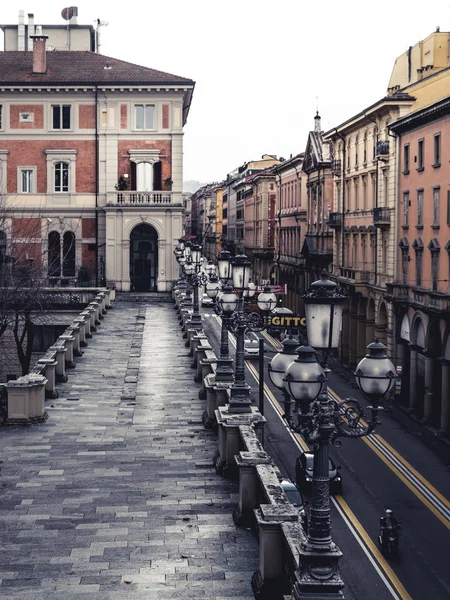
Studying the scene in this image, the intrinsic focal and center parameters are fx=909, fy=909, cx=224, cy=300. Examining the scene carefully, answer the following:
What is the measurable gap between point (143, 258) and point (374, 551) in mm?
40291

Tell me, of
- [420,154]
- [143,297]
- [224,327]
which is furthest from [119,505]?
[143,297]

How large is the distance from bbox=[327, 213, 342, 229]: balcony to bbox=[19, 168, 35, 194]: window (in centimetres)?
2045

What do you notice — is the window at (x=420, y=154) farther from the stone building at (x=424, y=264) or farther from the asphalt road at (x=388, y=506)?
the asphalt road at (x=388, y=506)

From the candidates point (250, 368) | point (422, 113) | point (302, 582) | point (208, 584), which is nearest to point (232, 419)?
point (208, 584)

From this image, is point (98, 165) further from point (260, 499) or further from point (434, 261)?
point (260, 499)

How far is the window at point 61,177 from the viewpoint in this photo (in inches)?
2413

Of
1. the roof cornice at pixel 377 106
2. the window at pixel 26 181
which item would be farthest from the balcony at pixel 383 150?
the window at pixel 26 181

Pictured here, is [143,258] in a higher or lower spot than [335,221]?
lower

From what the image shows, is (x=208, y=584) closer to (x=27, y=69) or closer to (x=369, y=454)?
(x=369, y=454)

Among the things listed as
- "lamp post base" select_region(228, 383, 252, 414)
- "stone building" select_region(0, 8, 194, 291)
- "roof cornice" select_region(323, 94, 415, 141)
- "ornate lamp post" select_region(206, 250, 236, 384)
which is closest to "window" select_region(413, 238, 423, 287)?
"roof cornice" select_region(323, 94, 415, 141)

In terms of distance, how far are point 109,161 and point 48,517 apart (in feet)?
155

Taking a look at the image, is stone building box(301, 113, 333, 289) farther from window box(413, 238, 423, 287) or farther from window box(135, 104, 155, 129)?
window box(413, 238, 423, 287)

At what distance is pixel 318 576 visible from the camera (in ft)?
29.5

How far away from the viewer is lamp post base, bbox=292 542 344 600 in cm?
893
